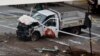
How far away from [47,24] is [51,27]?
453 millimetres

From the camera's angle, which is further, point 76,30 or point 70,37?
point 76,30

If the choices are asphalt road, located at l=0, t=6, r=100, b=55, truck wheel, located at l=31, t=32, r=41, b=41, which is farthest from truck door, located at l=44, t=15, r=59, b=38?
truck wheel, located at l=31, t=32, r=41, b=41

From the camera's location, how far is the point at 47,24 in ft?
70.1

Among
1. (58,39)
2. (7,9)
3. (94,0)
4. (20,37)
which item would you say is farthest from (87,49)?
(7,9)

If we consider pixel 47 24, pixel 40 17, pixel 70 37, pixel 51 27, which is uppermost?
pixel 40 17

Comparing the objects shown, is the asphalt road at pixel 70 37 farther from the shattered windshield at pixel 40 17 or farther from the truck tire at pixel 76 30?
the shattered windshield at pixel 40 17

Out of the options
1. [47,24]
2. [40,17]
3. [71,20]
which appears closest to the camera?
[47,24]

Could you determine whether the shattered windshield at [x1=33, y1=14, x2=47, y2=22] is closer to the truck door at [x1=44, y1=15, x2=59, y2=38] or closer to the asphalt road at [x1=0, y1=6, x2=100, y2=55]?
the truck door at [x1=44, y1=15, x2=59, y2=38]

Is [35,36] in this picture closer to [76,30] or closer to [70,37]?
[70,37]

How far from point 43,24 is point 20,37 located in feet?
6.09

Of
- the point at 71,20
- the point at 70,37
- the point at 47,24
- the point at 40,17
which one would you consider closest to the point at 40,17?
the point at 40,17

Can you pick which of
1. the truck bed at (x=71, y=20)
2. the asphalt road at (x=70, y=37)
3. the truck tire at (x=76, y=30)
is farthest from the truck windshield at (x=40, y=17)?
the truck tire at (x=76, y=30)

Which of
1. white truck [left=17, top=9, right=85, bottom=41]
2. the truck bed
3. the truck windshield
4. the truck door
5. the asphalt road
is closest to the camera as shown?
the asphalt road

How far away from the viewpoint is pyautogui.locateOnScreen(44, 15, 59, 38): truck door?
2105 cm
